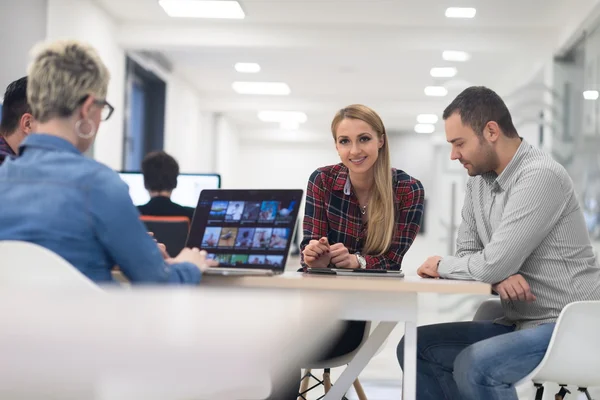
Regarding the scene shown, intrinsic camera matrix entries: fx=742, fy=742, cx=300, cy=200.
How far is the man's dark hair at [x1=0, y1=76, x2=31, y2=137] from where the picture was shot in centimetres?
237

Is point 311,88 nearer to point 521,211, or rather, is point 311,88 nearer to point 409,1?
point 409,1

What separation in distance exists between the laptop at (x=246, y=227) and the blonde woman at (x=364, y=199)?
2.46 ft

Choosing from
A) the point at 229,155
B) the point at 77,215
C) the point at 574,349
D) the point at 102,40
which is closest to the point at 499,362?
the point at 574,349

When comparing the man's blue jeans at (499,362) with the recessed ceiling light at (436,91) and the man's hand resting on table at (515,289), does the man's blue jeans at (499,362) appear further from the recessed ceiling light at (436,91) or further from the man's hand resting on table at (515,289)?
the recessed ceiling light at (436,91)

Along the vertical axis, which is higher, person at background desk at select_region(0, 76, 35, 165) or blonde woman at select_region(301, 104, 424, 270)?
person at background desk at select_region(0, 76, 35, 165)

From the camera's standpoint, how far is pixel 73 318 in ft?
1.71

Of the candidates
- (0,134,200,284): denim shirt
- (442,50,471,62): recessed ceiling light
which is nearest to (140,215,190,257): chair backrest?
(0,134,200,284): denim shirt

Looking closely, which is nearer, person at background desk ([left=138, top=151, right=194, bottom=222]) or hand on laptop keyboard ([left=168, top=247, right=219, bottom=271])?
hand on laptop keyboard ([left=168, top=247, right=219, bottom=271])

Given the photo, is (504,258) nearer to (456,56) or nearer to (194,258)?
(194,258)

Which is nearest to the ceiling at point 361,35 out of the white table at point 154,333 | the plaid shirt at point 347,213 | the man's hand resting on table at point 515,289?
the plaid shirt at point 347,213

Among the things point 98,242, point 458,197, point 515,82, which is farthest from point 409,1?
point 98,242

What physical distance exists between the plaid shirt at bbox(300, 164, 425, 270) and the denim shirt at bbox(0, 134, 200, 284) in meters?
1.25

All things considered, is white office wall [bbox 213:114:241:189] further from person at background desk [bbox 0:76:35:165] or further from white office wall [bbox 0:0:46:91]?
person at background desk [bbox 0:76:35:165]

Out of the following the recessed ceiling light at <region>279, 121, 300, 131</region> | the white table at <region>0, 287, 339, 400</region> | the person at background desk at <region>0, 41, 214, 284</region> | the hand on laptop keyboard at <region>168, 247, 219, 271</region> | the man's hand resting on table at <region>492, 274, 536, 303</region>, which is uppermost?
the recessed ceiling light at <region>279, 121, 300, 131</region>
